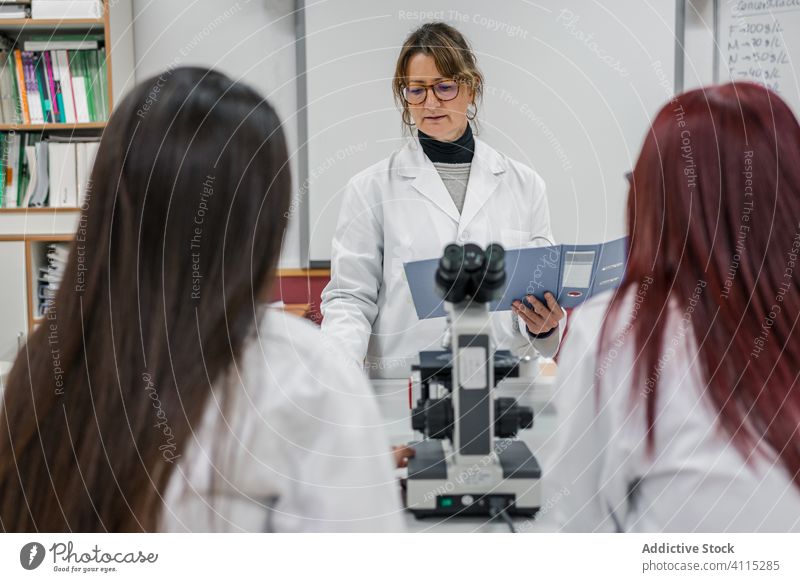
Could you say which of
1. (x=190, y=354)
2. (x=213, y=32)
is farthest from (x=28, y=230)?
(x=190, y=354)

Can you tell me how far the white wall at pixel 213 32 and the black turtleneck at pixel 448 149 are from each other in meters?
0.28

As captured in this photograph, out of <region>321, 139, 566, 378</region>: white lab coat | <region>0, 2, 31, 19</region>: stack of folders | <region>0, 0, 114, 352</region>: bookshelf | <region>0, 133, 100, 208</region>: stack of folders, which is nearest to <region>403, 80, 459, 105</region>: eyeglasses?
<region>321, 139, 566, 378</region>: white lab coat

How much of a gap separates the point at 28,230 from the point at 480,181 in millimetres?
804

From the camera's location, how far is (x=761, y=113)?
0.73 meters

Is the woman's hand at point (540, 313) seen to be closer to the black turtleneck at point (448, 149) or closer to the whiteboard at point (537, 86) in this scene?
the whiteboard at point (537, 86)

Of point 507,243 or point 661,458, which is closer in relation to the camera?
point 661,458

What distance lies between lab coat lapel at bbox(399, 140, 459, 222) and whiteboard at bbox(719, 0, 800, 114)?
518mm

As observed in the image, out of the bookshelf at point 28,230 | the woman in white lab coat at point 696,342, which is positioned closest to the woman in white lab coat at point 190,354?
the woman in white lab coat at point 696,342

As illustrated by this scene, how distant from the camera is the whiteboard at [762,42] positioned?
1126 mm

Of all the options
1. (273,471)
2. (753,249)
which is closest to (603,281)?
(753,249)

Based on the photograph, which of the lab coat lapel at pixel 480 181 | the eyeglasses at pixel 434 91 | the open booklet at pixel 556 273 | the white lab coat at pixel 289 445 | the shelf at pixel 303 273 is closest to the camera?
the white lab coat at pixel 289 445

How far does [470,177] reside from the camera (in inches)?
51.8
